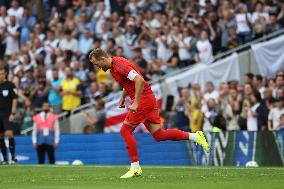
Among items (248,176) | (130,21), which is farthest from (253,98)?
(248,176)

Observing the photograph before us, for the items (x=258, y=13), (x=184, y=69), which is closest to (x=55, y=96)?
(x=184, y=69)

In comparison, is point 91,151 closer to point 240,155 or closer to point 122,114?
point 122,114

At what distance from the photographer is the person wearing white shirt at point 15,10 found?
32.3 meters

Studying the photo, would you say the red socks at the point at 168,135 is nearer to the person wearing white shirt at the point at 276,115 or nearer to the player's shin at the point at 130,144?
the player's shin at the point at 130,144

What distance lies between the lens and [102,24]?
30.5m

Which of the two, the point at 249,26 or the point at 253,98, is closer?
the point at 253,98

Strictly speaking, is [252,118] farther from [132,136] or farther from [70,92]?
[132,136]

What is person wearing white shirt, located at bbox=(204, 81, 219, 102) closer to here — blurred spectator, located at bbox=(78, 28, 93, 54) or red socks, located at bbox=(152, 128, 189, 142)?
blurred spectator, located at bbox=(78, 28, 93, 54)

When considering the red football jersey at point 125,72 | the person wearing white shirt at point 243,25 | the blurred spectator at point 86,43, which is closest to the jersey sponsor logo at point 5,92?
the red football jersey at point 125,72

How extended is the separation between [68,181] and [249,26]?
46.3ft

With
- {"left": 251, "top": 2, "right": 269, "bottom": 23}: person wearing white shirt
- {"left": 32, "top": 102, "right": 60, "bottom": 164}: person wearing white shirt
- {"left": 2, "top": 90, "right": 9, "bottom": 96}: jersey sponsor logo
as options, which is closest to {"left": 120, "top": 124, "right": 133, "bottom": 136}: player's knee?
{"left": 2, "top": 90, "right": 9, "bottom": 96}: jersey sponsor logo

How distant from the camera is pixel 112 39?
29500mm

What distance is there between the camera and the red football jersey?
15.8 metres

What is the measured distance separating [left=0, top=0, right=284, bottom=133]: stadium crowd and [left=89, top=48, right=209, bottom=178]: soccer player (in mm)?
9300
